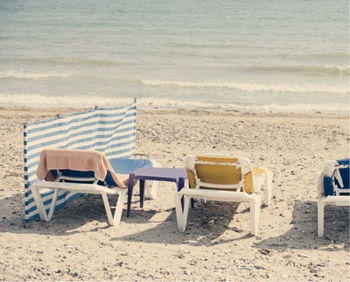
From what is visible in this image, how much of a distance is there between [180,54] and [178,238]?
66.7 feet

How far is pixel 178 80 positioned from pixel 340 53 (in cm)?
885

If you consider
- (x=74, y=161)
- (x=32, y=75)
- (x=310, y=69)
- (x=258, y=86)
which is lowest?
(x=74, y=161)

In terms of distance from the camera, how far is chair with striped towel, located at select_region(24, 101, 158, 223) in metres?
6.71

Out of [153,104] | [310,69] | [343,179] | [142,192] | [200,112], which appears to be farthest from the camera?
[310,69]

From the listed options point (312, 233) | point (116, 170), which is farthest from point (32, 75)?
point (312, 233)

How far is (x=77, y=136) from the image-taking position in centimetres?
758

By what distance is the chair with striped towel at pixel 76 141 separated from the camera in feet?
22.0

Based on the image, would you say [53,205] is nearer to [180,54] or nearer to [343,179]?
[343,179]

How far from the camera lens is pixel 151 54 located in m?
26.0

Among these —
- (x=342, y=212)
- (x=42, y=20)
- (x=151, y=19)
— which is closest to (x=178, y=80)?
(x=342, y=212)

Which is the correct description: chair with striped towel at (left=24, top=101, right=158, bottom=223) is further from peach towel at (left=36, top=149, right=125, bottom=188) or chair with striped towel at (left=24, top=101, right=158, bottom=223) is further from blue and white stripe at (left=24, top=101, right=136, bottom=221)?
peach towel at (left=36, top=149, right=125, bottom=188)

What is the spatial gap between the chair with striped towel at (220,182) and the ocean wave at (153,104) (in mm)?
9402

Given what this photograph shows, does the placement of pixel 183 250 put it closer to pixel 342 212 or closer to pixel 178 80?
pixel 342 212

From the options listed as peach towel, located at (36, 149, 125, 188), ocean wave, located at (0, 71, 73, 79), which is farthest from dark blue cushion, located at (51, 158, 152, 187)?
ocean wave, located at (0, 71, 73, 79)
